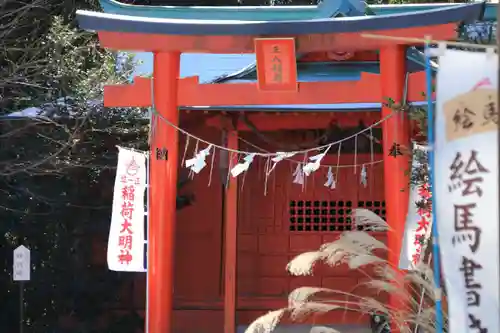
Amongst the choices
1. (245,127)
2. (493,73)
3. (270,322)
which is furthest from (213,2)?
(493,73)

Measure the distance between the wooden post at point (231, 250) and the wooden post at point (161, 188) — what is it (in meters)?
1.70

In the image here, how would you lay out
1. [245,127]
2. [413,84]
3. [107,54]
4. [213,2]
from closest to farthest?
[413,84], [245,127], [107,54], [213,2]

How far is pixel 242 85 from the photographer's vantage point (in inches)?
273

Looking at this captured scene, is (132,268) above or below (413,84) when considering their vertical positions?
below

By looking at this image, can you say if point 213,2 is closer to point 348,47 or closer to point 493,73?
point 348,47

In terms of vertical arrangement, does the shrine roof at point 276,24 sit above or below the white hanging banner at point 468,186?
above

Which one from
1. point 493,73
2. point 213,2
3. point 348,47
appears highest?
point 213,2

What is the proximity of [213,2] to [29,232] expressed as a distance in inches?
281

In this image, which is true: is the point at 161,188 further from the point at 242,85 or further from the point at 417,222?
the point at 417,222

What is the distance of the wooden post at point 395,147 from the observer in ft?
21.3

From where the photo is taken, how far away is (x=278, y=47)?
6.57m

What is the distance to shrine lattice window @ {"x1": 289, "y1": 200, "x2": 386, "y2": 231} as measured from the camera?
919cm

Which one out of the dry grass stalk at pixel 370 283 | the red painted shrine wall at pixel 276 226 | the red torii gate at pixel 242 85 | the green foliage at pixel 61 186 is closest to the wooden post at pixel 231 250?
the red painted shrine wall at pixel 276 226

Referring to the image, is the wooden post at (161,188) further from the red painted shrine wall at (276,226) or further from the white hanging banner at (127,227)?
the red painted shrine wall at (276,226)
